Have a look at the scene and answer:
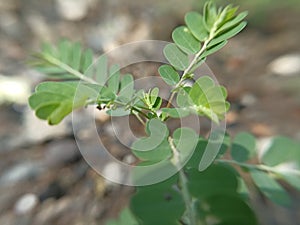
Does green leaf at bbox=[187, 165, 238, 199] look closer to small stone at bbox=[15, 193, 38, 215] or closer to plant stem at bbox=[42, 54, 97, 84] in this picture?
plant stem at bbox=[42, 54, 97, 84]

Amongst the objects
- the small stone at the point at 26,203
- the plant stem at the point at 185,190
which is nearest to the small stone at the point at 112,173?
the small stone at the point at 26,203

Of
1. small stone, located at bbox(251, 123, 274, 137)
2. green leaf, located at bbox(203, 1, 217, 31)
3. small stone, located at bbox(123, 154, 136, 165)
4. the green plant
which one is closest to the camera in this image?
the green plant

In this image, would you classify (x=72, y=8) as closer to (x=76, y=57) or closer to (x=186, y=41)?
(x=76, y=57)

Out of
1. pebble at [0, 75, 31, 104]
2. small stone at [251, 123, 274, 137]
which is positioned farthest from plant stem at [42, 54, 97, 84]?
small stone at [251, 123, 274, 137]

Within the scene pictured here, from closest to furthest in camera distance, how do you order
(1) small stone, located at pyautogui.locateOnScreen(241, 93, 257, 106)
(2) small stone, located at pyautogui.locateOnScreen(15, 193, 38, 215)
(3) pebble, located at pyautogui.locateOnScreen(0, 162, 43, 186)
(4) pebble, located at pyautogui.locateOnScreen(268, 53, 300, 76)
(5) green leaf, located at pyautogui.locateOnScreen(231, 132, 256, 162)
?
(5) green leaf, located at pyautogui.locateOnScreen(231, 132, 256, 162), (2) small stone, located at pyautogui.locateOnScreen(15, 193, 38, 215), (3) pebble, located at pyautogui.locateOnScreen(0, 162, 43, 186), (1) small stone, located at pyautogui.locateOnScreen(241, 93, 257, 106), (4) pebble, located at pyautogui.locateOnScreen(268, 53, 300, 76)

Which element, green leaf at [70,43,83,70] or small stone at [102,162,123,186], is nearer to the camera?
green leaf at [70,43,83,70]

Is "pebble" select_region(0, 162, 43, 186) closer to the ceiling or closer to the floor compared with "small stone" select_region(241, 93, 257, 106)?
closer to the ceiling

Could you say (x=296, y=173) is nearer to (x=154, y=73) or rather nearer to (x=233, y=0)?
(x=154, y=73)

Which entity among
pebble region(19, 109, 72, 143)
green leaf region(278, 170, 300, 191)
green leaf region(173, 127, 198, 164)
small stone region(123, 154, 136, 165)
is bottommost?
green leaf region(278, 170, 300, 191)
